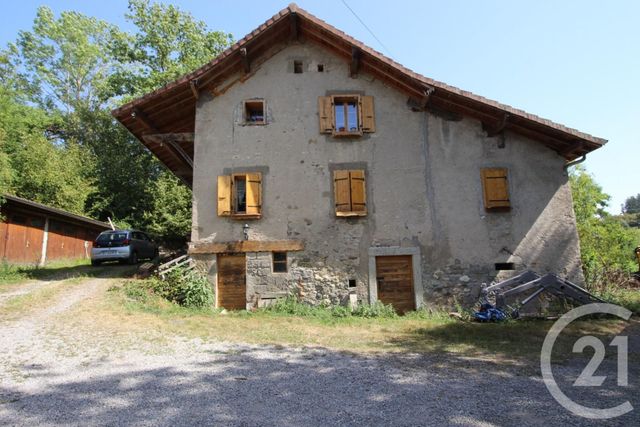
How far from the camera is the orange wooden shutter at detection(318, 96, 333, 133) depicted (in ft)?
36.4

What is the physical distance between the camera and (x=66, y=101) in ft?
94.7

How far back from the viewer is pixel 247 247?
10547 millimetres

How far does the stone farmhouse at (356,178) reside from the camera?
1052cm

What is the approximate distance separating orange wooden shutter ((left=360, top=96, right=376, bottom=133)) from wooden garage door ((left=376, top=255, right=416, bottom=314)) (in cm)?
380

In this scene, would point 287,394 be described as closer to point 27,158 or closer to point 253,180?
point 253,180

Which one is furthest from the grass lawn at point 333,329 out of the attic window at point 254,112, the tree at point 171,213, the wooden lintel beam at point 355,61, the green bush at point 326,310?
the tree at point 171,213

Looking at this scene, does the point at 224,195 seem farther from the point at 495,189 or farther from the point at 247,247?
the point at 495,189

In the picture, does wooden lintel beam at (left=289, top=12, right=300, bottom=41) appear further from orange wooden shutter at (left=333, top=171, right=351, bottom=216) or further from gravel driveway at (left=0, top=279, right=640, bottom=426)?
gravel driveway at (left=0, top=279, right=640, bottom=426)

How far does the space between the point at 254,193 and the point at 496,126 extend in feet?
23.5

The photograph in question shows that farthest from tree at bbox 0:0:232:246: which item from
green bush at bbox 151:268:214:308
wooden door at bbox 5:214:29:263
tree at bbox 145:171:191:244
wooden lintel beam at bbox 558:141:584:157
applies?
wooden lintel beam at bbox 558:141:584:157

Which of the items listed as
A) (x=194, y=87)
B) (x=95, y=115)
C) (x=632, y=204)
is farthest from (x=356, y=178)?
(x=632, y=204)

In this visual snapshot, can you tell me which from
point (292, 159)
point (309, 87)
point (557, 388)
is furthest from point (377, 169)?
point (557, 388)

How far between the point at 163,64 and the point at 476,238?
2354cm

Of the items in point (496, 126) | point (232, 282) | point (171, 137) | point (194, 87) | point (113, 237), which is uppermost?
point (194, 87)
